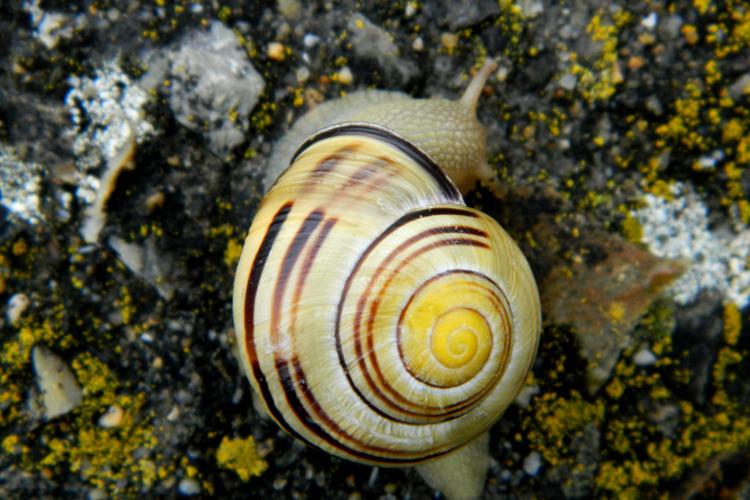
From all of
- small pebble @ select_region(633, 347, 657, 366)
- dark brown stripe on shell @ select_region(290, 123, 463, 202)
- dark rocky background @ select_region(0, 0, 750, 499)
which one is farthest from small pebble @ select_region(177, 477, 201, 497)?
small pebble @ select_region(633, 347, 657, 366)

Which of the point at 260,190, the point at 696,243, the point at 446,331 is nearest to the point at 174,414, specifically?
the point at 260,190

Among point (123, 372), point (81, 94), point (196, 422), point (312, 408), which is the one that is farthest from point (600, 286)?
point (81, 94)

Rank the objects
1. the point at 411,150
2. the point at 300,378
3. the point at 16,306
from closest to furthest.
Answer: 1. the point at 300,378
2. the point at 411,150
3. the point at 16,306

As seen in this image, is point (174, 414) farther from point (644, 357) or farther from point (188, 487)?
point (644, 357)

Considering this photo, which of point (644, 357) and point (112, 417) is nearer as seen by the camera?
point (112, 417)

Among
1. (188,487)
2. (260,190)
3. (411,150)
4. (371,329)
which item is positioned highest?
(411,150)

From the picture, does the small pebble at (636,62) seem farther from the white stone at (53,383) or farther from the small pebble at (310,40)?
the white stone at (53,383)
